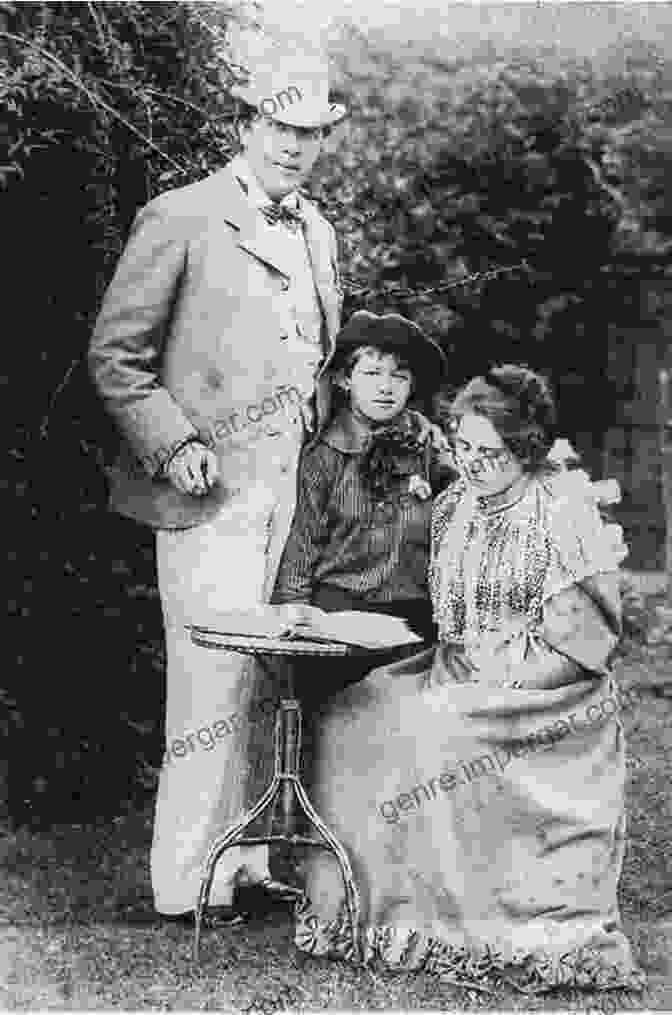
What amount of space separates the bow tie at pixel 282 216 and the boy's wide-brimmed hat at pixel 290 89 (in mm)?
266

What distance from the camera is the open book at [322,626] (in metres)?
3.82

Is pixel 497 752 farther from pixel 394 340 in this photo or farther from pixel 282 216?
pixel 282 216

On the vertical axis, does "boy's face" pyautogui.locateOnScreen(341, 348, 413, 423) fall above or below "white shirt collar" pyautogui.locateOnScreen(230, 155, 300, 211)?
below

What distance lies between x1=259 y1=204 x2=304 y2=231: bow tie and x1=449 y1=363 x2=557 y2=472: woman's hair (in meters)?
0.81

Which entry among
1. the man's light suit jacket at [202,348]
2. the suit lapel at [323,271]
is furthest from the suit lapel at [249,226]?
the suit lapel at [323,271]

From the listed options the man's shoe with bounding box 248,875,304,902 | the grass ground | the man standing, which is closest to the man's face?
the man standing

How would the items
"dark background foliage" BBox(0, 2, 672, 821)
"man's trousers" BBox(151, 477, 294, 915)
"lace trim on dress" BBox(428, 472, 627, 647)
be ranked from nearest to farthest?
"lace trim on dress" BBox(428, 472, 627, 647)
"man's trousers" BBox(151, 477, 294, 915)
"dark background foliage" BBox(0, 2, 672, 821)

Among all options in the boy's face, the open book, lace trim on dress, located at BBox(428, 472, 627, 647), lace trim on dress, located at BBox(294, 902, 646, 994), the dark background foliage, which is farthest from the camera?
the dark background foliage

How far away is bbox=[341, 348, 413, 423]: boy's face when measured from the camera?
4168 mm

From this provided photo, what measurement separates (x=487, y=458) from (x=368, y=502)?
0.39 metres

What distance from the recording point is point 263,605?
14.2 feet

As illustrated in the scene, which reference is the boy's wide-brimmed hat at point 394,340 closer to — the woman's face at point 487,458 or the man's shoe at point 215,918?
the woman's face at point 487,458

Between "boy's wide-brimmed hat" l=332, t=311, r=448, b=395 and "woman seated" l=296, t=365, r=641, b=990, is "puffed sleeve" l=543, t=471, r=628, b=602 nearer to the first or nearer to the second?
"woman seated" l=296, t=365, r=641, b=990

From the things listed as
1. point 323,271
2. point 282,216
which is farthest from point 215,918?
point 282,216
